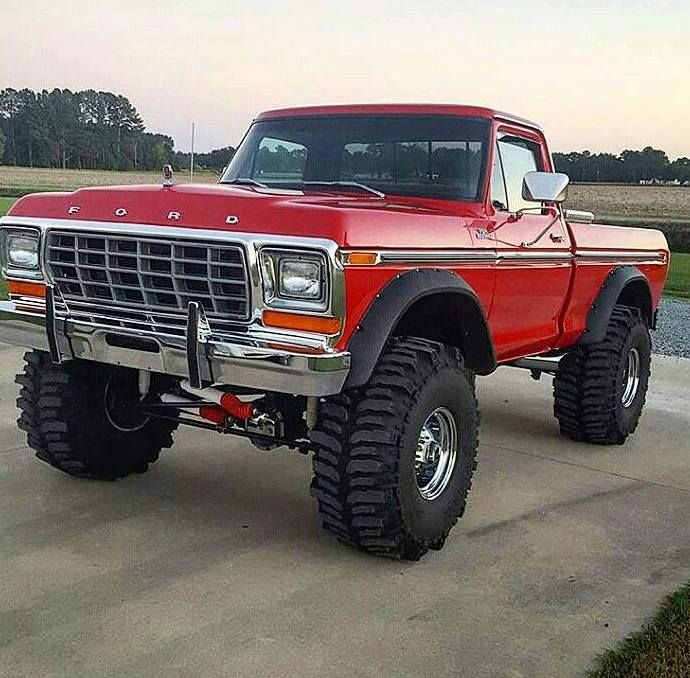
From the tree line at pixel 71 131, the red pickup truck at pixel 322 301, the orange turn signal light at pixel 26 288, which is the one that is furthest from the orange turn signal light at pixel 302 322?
the tree line at pixel 71 131

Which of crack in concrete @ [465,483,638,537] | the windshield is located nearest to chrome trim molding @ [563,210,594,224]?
the windshield

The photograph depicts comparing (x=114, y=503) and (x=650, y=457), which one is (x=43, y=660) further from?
(x=650, y=457)

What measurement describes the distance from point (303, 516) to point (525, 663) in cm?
173

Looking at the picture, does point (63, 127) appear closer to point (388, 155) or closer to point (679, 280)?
point (679, 280)

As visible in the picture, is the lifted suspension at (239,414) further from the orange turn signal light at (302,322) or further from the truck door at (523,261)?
the truck door at (523,261)

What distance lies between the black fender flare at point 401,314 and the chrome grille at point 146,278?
0.50m

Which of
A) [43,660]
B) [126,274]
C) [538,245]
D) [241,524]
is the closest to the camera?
[43,660]

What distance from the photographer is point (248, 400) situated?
433 centimetres

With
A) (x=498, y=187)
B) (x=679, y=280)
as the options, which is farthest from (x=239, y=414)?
(x=679, y=280)

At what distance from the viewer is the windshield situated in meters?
5.19

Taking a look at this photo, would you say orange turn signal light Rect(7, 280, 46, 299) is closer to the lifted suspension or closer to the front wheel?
the lifted suspension

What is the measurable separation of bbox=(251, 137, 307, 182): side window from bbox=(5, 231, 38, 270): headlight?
5.24 feet

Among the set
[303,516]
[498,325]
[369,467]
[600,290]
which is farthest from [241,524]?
[600,290]

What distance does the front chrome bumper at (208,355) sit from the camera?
3.68m
